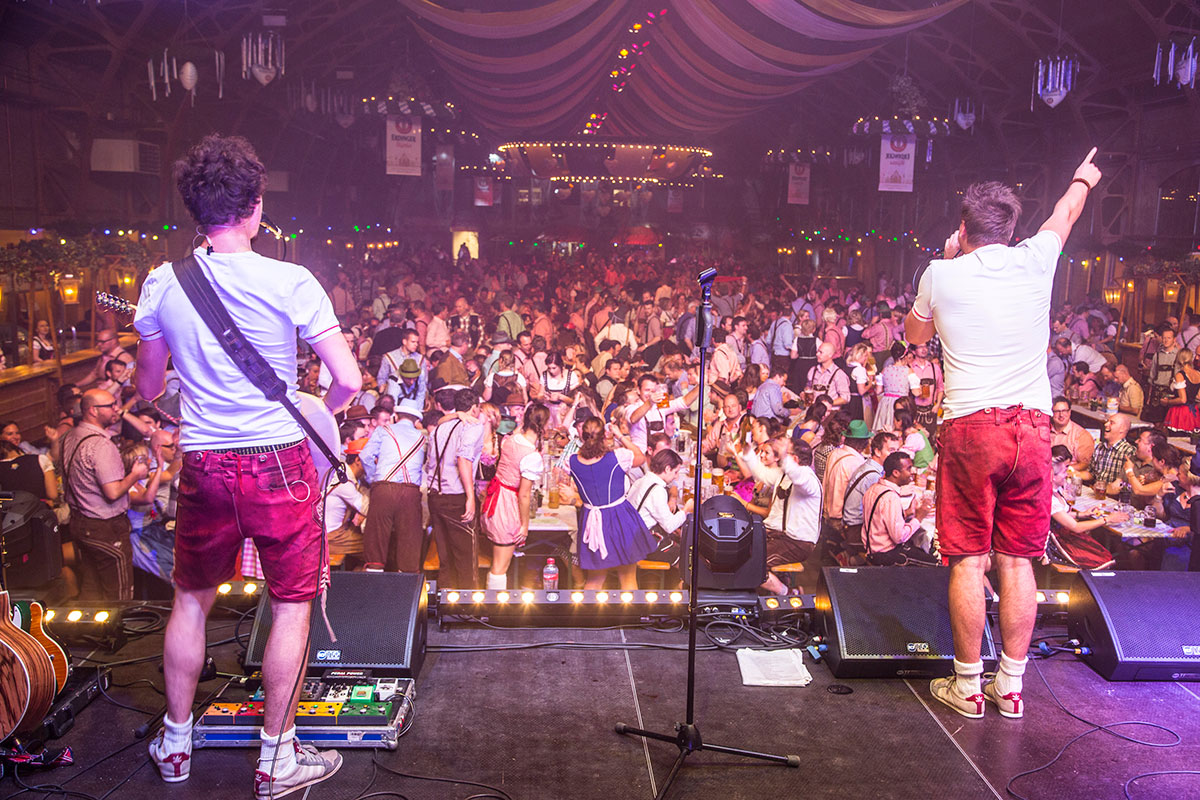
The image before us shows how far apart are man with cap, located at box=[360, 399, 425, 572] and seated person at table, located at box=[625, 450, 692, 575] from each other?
4.05ft

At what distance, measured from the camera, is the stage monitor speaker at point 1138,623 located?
3.25m

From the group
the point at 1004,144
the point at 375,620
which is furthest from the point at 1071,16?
the point at 375,620

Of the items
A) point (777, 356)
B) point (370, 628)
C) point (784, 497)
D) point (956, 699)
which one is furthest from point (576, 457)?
point (777, 356)

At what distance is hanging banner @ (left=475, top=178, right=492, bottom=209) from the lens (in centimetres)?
2947

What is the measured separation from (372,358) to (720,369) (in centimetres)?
387

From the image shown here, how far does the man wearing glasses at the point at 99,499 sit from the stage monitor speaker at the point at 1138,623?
4.72 m

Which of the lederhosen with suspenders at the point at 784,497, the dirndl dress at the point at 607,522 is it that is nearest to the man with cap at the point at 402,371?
the dirndl dress at the point at 607,522

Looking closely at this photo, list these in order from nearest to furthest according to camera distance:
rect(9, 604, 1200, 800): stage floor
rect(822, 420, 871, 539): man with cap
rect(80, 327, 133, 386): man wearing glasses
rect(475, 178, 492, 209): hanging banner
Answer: rect(9, 604, 1200, 800): stage floor < rect(822, 420, 871, 539): man with cap < rect(80, 327, 133, 386): man wearing glasses < rect(475, 178, 492, 209): hanging banner

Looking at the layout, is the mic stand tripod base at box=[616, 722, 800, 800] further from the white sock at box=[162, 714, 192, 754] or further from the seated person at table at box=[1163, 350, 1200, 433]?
the seated person at table at box=[1163, 350, 1200, 433]

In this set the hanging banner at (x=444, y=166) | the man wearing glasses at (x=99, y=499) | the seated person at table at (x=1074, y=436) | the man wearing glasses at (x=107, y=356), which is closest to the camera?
the man wearing glasses at (x=99, y=499)

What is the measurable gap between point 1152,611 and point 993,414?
116cm

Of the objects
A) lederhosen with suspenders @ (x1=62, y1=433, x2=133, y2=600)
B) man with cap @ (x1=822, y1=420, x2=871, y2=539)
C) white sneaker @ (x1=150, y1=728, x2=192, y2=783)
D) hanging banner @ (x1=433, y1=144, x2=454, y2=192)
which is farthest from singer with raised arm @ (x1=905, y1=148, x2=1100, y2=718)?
hanging banner @ (x1=433, y1=144, x2=454, y2=192)

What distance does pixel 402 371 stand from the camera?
781 centimetres

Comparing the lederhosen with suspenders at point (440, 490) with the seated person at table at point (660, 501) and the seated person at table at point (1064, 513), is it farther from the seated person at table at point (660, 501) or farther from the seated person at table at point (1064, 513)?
the seated person at table at point (1064, 513)
